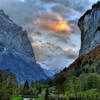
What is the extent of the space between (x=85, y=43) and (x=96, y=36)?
1052 inches

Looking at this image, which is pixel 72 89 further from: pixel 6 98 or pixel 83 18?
pixel 83 18

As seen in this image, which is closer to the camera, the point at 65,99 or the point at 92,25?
the point at 65,99

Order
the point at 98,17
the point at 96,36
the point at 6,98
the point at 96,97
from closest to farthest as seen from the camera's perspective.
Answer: the point at 6,98 → the point at 96,97 → the point at 96,36 → the point at 98,17

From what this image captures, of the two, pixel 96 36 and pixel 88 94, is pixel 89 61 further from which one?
pixel 88 94

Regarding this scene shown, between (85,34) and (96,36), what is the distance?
33.8 metres

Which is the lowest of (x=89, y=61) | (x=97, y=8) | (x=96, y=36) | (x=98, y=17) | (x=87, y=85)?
(x=87, y=85)

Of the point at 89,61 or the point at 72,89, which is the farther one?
the point at 89,61

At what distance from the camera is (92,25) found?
544ft

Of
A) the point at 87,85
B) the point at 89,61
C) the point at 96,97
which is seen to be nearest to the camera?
the point at 96,97

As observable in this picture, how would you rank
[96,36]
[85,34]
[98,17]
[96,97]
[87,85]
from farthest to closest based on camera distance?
[85,34], [98,17], [96,36], [87,85], [96,97]

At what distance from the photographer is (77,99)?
176 feet

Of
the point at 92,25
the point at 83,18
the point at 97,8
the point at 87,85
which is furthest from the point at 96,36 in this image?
the point at 87,85

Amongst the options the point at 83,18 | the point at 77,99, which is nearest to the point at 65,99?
the point at 77,99

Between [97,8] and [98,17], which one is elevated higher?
[97,8]
